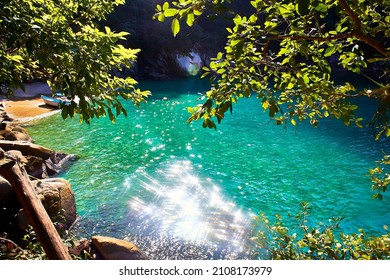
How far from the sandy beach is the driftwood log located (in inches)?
862

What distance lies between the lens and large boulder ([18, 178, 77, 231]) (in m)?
9.27

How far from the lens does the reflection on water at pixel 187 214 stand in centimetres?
969

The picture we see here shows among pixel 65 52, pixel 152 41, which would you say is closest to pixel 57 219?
pixel 65 52

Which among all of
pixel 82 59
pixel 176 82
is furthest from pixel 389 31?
pixel 176 82

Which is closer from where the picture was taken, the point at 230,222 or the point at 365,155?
the point at 230,222

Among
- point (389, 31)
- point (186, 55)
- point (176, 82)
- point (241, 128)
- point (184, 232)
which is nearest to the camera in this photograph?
point (389, 31)

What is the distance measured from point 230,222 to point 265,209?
1.65 metres

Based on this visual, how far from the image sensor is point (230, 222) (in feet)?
35.1

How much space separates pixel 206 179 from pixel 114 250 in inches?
267

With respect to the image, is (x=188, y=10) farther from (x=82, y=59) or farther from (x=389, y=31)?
(x=389, y=31)

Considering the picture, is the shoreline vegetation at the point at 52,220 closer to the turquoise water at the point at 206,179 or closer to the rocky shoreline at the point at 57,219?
the rocky shoreline at the point at 57,219

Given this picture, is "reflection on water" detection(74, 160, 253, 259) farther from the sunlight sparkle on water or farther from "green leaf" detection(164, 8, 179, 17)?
"green leaf" detection(164, 8, 179, 17)

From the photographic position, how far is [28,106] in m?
29.0

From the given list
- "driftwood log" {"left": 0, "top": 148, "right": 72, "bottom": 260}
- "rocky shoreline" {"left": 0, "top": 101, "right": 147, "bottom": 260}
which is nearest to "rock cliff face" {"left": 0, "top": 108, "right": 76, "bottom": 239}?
"rocky shoreline" {"left": 0, "top": 101, "right": 147, "bottom": 260}
